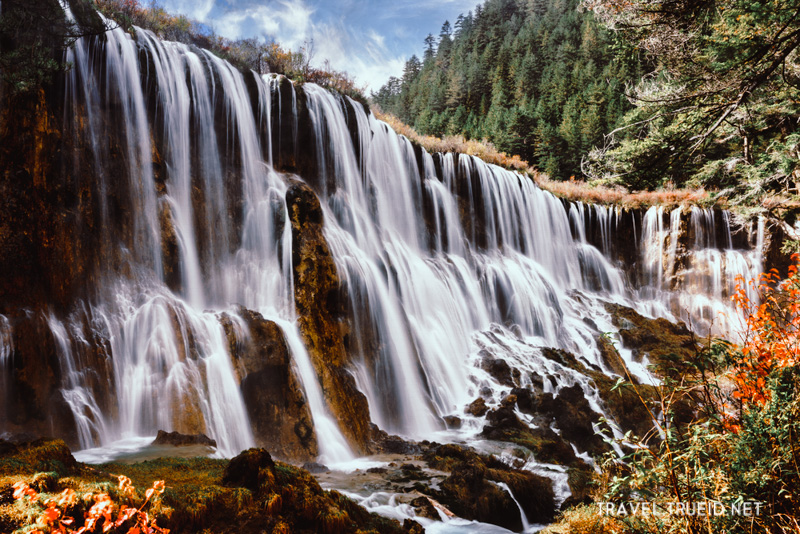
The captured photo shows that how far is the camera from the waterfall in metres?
7.86

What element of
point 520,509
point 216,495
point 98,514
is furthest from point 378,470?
point 98,514

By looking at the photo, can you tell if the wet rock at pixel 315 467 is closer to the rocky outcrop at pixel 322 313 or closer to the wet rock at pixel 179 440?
the rocky outcrop at pixel 322 313

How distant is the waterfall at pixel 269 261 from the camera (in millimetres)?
7863

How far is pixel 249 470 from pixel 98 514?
7.54 ft

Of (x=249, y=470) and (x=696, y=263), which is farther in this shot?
(x=696, y=263)

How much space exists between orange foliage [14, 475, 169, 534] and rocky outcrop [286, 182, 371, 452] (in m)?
6.54

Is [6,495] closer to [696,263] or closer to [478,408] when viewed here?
[478,408]

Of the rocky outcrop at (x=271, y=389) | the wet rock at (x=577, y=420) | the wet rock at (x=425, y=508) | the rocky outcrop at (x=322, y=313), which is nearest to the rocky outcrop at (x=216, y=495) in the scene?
the wet rock at (x=425, y=508)

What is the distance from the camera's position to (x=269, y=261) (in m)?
11.3

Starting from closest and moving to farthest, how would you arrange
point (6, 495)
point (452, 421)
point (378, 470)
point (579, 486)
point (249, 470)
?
point (6, 495) → point (249, 470) → point (579, 486) → point (378, 470) → point (452, 421)

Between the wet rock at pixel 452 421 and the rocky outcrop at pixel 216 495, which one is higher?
the rocky outcrop at pixel 216 495

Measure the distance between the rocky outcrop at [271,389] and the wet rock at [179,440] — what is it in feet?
4.32

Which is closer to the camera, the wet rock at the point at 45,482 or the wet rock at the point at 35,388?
the wet rock at the point at 45,482

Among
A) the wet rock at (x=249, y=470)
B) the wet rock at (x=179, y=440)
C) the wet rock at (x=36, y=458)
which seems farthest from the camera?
the wet rock at (x=179, y=440)
